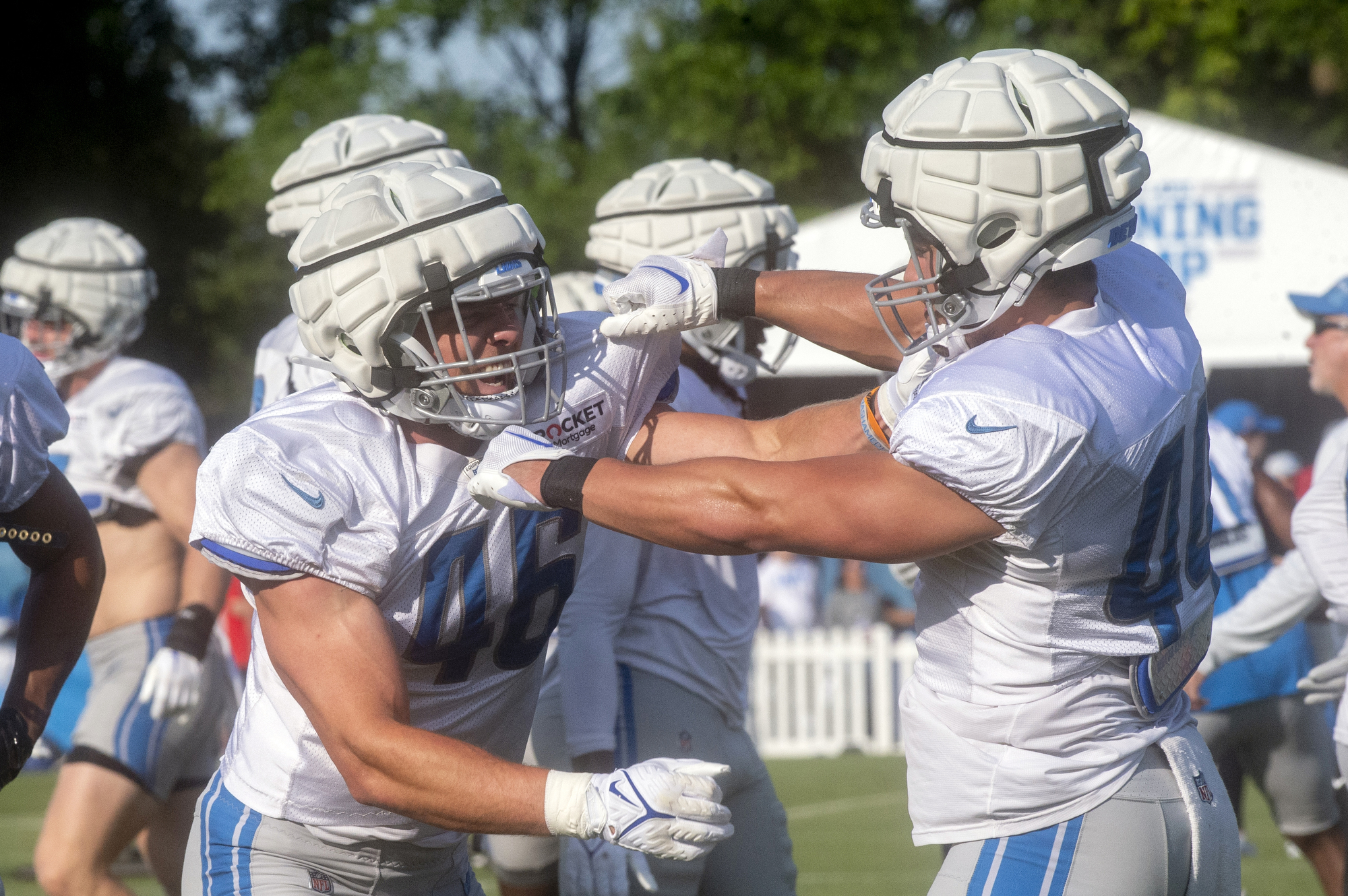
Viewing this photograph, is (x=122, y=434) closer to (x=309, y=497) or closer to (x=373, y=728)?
(x=309, y=497)

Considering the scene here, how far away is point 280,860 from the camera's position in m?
2.67

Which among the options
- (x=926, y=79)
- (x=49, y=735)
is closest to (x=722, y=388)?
(x=926, y=79)

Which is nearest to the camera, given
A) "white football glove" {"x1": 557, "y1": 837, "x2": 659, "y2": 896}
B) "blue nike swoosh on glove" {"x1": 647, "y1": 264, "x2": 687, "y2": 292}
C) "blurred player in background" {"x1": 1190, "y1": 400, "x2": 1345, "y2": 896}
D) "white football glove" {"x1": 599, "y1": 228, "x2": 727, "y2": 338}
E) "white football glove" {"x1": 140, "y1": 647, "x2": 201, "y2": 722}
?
"white football glove" {"x1": 599, "y1": 228, "x2": 727, "y2": 338}

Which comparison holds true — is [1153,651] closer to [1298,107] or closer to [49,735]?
[49,735]

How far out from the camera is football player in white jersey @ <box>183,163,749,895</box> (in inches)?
93.3

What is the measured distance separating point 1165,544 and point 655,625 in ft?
5.02

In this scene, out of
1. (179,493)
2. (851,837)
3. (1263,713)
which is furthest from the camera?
(851,837)

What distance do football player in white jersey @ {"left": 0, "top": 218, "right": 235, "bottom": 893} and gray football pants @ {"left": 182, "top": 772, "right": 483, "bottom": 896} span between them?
1.50 metres

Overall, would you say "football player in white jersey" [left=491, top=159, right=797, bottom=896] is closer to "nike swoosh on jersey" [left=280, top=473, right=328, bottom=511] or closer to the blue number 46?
the blue number 46

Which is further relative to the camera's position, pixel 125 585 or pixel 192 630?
pixel 125 585

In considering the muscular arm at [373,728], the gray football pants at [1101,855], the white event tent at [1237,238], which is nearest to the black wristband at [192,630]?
the muscular arm at [373,728]

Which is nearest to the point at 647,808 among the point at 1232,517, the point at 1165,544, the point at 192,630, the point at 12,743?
the point at 1165,544

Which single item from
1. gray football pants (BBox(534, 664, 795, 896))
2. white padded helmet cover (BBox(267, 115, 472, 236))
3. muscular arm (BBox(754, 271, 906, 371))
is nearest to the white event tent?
white padded helmet cover (BBox(267, 115, 472, 236))

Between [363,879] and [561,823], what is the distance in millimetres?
657
